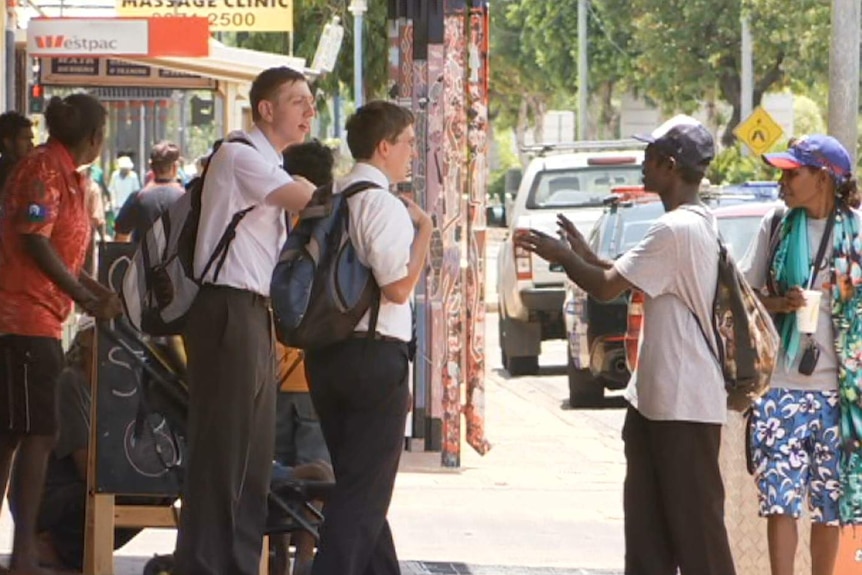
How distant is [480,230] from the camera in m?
14.7

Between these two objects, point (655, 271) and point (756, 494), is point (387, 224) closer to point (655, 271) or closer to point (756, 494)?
point (655, 271)

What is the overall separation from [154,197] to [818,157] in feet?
25.9

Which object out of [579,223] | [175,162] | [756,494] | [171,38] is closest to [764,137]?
[579,223]

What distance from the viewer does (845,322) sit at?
7.89 m

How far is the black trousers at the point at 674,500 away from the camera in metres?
7.02

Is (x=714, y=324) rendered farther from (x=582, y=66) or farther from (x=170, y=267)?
(x=582, y=66)

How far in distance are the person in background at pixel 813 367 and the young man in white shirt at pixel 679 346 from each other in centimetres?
78

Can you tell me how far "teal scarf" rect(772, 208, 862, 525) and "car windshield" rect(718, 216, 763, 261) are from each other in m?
8.71

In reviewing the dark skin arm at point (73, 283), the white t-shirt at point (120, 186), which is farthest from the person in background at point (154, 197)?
the white t-shirt at point (120, 186)

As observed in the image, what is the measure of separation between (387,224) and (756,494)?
2.02 meters

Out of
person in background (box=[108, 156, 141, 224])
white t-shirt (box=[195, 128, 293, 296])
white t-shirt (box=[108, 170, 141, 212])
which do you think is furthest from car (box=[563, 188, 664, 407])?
person in background (box=[108, 156, 141, 224])

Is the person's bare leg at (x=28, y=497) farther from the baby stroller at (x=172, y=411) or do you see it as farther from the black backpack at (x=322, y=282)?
the black backpack at (x=322, y=282)

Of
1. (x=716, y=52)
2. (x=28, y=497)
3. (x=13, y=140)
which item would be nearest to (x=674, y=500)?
(x=28, y=497)

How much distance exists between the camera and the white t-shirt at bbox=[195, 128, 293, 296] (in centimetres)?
745
